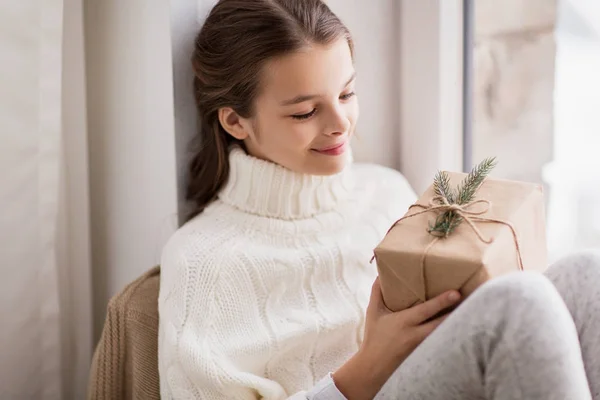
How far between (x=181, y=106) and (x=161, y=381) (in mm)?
487

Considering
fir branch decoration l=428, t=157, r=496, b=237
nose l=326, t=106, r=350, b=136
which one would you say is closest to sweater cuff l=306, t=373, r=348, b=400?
fir branch decoration l=428, t=157, r=496, b=237

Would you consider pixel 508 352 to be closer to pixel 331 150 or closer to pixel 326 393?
pixel 326 393

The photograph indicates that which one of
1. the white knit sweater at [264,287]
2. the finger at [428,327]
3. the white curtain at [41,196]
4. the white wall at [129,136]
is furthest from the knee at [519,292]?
the white curtain at [41,196]

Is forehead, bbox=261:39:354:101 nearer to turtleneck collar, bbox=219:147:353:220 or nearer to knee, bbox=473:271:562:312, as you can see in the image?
turtleneck collar, bbox=219:147:353:220

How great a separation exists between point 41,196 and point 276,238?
45cm

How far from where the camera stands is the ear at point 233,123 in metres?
1.33

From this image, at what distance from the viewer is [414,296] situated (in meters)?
1.03

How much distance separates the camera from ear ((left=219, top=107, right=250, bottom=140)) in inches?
52.2

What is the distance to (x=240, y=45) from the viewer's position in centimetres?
125

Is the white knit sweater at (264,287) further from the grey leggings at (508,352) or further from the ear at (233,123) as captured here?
the grey leggings at (508,352)

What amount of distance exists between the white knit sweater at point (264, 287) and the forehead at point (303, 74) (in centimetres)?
14

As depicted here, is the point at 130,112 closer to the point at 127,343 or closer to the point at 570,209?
the point at 127,343

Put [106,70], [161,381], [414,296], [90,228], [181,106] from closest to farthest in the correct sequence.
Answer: [414,296] < [161,381] < [181,106] < [106,70] < [90,228]

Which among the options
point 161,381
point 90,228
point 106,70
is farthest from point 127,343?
point 106,70
